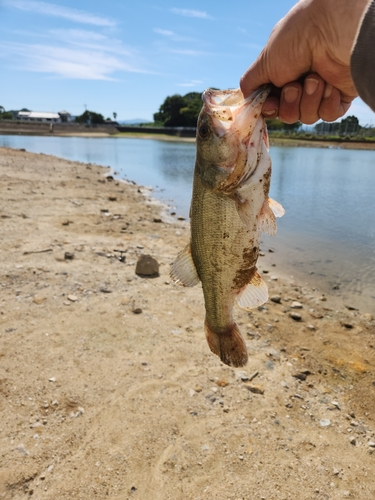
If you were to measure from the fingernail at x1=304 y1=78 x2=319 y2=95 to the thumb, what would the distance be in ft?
0.90

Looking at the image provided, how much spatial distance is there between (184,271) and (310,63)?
176cm

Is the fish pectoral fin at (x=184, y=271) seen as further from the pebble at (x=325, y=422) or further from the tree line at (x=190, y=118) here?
the tree line at (x=190, y=118)

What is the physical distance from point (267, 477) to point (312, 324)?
3760 mm

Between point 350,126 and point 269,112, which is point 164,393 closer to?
point 269,112

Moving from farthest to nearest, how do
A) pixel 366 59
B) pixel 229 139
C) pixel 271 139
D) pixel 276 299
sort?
pixel 271 139 < pixel 276 299 < pixel 229 139 < pixel 366 59

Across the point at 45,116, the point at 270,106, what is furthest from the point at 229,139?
the point at 45,116

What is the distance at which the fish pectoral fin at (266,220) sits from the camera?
2.57m

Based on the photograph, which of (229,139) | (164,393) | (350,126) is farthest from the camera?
(350,126)

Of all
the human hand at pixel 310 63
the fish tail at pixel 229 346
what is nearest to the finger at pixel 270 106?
the human hand at pixel 310 63

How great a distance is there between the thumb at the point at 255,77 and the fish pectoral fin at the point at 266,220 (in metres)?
0.85

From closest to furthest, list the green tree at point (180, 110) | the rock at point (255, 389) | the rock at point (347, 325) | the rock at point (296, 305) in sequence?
1. the rock at point (255, 389)
2. the rock at point (347, 325)
3. the rock at point (296, 305)
4. the green tree at point (180, 110)

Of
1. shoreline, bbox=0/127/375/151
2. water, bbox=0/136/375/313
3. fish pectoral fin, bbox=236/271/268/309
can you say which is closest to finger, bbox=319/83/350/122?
fish pectoral fin, bbox=236/271/268/309

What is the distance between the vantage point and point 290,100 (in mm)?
2676

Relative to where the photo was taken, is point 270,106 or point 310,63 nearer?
point 310,63
